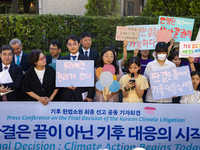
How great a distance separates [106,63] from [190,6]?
5.35 meters

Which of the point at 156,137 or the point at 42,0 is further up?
the point at 42,0

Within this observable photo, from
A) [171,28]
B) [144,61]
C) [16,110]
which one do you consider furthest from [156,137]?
[171,28]

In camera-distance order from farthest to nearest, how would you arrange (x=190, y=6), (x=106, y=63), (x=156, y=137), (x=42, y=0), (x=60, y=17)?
1. (x=42, y=0)
2. (x=190, y=6)
3. (x=60, y=17)
4. (x=106, y=63)
5. (x=156, y=137)

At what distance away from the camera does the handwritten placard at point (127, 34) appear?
4.33 m

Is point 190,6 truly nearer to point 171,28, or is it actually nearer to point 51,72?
point 171,28

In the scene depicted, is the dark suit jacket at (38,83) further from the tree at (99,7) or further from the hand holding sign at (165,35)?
the tree at (99,7)

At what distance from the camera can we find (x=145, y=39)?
14.8 ft

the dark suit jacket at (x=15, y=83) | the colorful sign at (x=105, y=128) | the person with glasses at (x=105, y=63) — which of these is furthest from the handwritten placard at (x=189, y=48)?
the dark suit jacket at (x=15, y=83)

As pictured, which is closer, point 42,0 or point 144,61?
point 144,61

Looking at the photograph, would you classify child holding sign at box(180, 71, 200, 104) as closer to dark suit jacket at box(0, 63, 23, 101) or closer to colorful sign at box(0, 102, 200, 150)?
colorful sign at box(0, 102, 200, 150)

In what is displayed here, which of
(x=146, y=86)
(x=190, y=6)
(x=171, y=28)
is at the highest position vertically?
(x=190, y=6)

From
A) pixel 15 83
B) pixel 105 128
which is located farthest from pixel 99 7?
pixel 105 128

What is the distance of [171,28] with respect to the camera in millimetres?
4848

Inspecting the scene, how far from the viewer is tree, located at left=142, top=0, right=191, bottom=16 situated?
7402 mm
